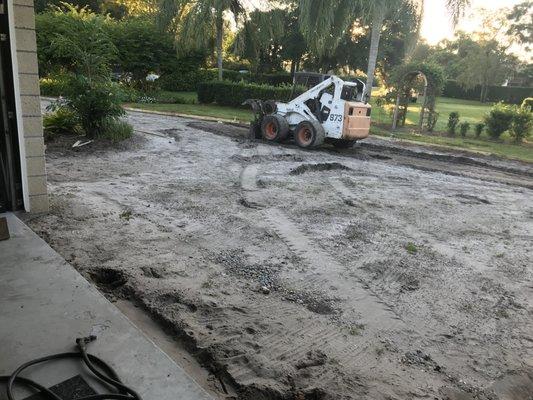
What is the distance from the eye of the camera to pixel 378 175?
10109 millimetres

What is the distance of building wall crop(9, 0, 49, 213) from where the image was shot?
4.91 meters

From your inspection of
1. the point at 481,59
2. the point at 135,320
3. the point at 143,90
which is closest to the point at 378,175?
the point at 135,320

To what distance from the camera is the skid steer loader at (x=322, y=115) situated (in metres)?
12.2

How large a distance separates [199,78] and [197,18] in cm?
619

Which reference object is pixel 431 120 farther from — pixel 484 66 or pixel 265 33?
pixel 484 66

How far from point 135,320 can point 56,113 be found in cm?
952

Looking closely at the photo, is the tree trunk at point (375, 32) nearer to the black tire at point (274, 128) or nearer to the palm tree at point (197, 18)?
the black tire at point (274, 128)

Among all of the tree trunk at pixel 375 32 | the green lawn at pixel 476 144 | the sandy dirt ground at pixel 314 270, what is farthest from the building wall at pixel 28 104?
the tree trunk at pixel 375 32

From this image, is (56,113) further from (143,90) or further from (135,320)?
(143,90)

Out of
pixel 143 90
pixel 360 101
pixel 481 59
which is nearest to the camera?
pixel 360 101

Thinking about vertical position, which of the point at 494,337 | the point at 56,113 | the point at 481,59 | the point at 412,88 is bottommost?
the point at 494,337

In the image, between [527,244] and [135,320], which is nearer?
[135,320]

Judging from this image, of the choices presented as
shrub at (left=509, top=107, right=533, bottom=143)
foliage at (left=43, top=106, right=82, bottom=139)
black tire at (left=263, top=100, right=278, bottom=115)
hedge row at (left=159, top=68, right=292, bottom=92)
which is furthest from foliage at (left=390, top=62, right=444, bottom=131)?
foliage at (left=43, top=106, right=82, bottom=139)

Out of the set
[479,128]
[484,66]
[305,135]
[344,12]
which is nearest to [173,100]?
[344,12]
